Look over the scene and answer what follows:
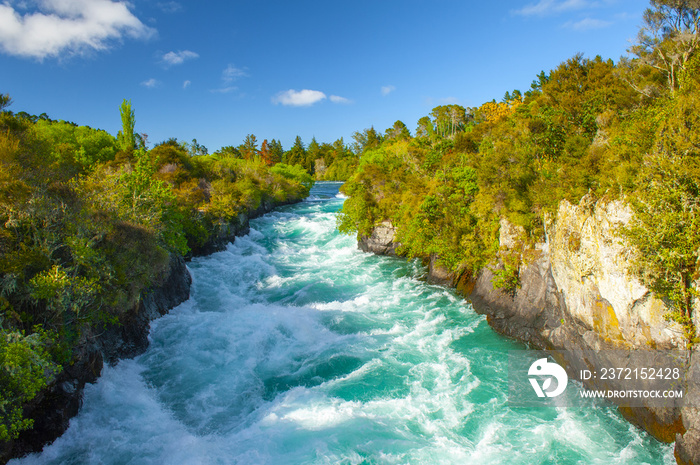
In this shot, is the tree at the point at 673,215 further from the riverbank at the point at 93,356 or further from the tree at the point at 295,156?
the tree at the point at 295,156

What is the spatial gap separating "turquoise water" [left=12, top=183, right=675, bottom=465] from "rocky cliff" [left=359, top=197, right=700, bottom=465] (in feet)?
3.22

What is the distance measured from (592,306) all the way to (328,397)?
9.79m

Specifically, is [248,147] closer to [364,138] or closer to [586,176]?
[364,138]

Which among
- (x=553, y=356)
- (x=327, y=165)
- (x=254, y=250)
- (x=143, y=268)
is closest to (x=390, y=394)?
(x=553, y=356)

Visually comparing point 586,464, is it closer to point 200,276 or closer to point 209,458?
point 209,458

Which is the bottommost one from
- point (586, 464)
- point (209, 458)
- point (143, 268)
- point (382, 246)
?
point (586, 464)

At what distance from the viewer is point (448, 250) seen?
22.2 metres

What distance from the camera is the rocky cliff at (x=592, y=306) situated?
385 inches

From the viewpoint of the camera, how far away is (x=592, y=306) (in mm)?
12469

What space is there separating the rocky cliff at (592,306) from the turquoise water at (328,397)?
3.22 feet

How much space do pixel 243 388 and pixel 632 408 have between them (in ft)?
42.5

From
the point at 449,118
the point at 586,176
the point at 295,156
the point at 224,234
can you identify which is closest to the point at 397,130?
the point at 449,118

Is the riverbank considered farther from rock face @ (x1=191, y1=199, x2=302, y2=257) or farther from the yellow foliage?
the yellow foliage

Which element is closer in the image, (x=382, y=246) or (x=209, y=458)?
(x=209, y=458)
